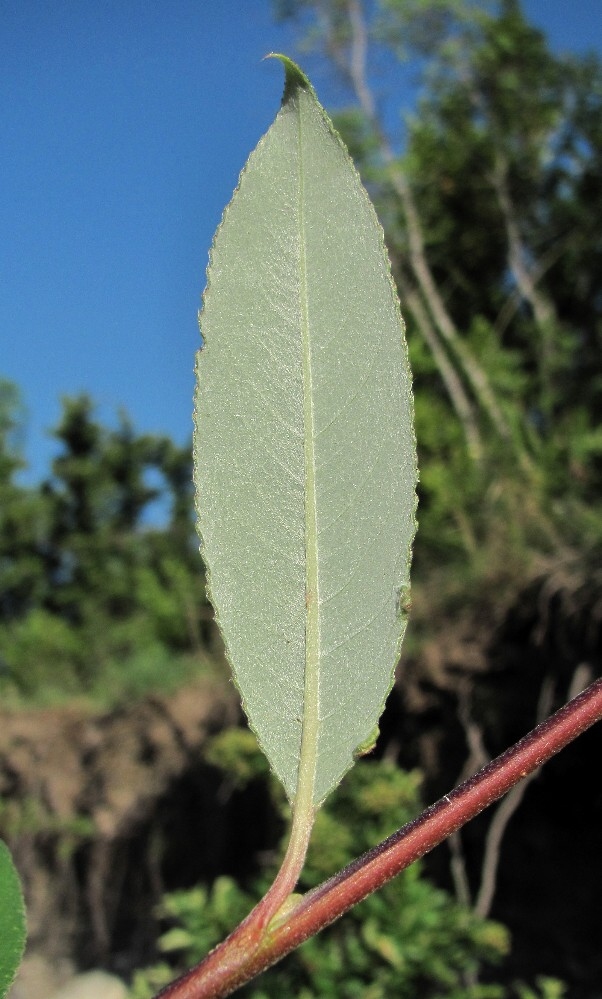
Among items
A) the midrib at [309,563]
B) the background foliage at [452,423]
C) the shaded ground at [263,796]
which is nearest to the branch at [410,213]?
the background foliage at [452,423]

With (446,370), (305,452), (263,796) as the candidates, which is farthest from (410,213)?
(305,452)

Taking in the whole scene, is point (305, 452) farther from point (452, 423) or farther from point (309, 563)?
point (452, 423)

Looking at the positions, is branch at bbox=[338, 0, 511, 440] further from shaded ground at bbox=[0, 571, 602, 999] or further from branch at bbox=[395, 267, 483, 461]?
shaded ground at bbox=[0, 571, 602, 999]

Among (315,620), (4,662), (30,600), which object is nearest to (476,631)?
(315,620)

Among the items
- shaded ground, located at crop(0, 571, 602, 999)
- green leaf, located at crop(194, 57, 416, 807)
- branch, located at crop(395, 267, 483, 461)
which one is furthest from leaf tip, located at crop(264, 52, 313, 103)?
branch, located at crop(395, 267, 483, 461)

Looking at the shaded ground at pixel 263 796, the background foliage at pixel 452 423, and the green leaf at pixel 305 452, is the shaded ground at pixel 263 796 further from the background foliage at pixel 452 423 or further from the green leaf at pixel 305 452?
the green leaf at pixel 305 452

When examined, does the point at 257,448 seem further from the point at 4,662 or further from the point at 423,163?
the point at 423,163
